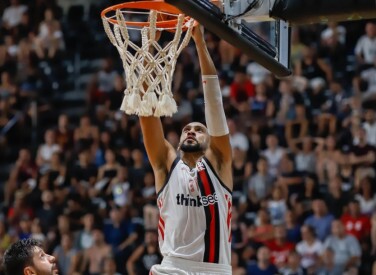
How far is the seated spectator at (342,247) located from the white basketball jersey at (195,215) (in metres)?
5.99

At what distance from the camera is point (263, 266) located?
14.2 m

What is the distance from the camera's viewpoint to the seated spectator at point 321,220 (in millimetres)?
14562

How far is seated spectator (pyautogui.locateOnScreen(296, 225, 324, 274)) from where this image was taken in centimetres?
1434

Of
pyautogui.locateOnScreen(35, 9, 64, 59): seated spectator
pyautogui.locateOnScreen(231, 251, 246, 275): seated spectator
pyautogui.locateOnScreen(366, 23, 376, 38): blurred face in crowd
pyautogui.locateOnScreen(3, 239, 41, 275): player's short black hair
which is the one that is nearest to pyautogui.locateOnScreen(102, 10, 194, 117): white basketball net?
pyautogui.locateOnScreen(3, 239, 41, 275): player's short black hair

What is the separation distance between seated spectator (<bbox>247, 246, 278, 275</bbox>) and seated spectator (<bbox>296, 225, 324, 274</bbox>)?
456 millimetres

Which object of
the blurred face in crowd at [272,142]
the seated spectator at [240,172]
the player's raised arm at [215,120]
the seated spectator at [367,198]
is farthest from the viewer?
the blurred face in crowd at [272,142]

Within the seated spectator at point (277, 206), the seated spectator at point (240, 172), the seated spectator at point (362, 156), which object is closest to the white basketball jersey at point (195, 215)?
the seated spectator at point (277, 206)

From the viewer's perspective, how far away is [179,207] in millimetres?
8383

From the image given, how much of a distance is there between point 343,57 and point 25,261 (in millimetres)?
11146

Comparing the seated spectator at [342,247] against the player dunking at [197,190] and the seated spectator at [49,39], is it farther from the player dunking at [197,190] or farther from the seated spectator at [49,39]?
the seated spectator at [49,39]

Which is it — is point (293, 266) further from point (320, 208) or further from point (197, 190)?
point (197, 190)

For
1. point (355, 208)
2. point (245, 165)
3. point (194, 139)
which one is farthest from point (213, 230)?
point (245, 165)

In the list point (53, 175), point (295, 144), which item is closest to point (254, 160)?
point (295, 144)

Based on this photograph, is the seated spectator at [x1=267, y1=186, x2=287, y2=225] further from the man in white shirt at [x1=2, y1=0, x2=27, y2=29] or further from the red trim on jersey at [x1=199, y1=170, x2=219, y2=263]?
the man in white shirt at [x1=2, y1=0, x2=27, y2=29]
